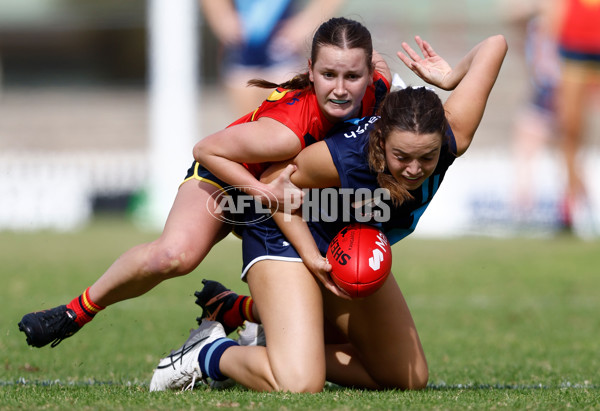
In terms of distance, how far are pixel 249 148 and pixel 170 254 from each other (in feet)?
2.21

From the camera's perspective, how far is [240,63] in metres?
11.4

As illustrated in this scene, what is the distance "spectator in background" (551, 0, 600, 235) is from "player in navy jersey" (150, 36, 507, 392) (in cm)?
885

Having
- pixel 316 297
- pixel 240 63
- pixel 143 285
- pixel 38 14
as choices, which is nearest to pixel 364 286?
pixel 316 297

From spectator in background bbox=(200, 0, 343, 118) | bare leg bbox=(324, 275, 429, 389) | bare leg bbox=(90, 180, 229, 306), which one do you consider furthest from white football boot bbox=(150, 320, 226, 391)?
spectator in background bbox=(200, 0, 343, 118)

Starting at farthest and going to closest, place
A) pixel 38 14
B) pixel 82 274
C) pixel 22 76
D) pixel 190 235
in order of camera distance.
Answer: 1. pixel 22 76
2. pixel 38 14
3. pixel 82 274
4. pixel 190 235

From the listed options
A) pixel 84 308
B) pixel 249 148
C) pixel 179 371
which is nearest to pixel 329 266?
pixel 249 148

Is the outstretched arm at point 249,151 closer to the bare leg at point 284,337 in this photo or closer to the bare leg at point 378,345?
the bare leg at point 284,337

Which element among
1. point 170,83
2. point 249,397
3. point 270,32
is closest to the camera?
point 249,397

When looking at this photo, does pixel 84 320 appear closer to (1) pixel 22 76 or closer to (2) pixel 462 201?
(2) pixel 462 201

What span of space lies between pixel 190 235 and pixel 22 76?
26.4 meters

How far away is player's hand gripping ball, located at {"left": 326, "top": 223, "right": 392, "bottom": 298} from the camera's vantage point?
4324 millimetres

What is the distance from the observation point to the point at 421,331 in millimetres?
6766

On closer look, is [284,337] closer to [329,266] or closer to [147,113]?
[329,266]

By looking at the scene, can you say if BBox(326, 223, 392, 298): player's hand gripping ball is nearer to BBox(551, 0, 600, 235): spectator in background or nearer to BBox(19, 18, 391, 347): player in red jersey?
BBox(19, 18, 391, 347): player in red jersey
